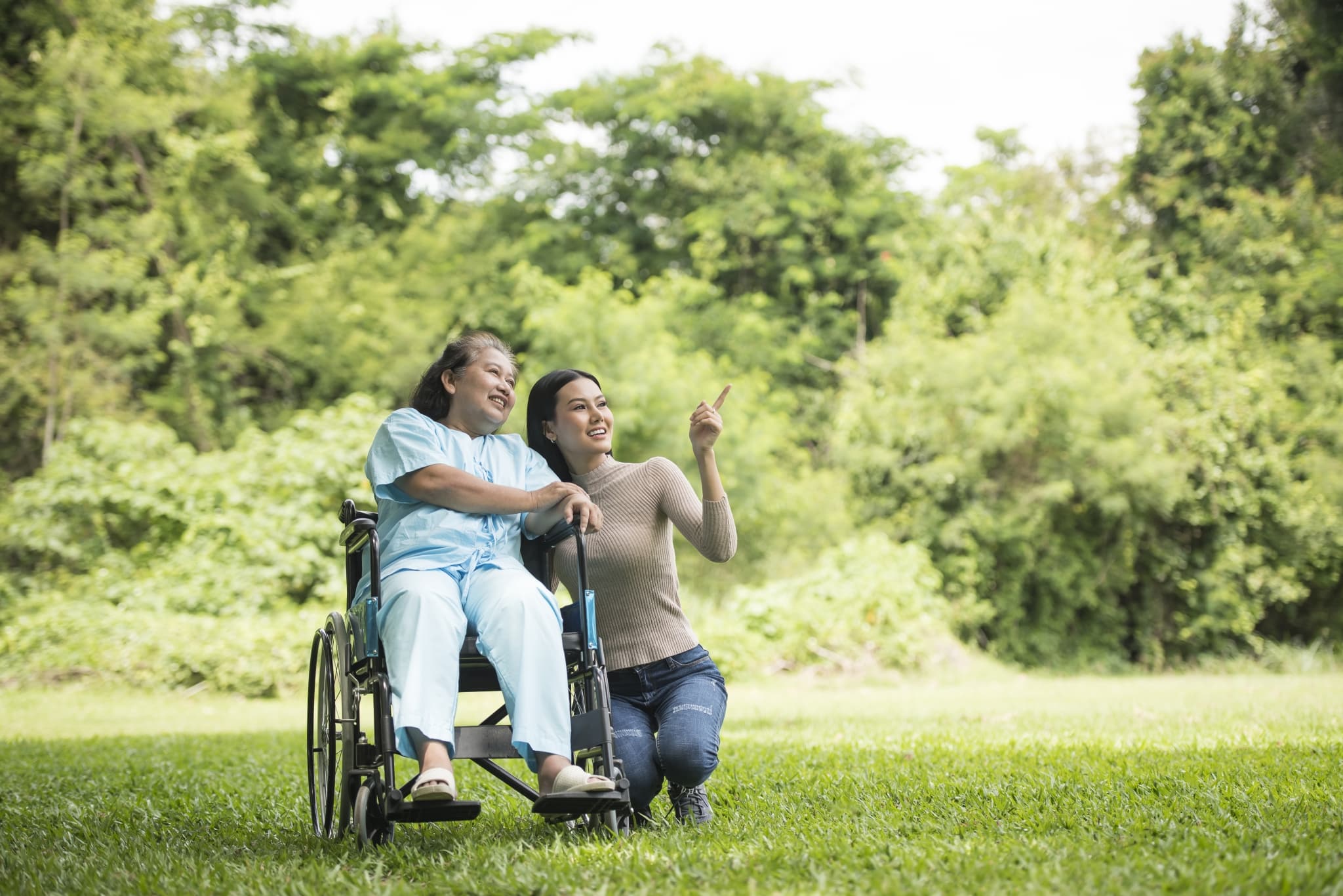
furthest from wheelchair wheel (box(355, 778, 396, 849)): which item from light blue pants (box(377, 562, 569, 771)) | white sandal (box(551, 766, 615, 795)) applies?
white sandal (box(551, 766, 615, 795))

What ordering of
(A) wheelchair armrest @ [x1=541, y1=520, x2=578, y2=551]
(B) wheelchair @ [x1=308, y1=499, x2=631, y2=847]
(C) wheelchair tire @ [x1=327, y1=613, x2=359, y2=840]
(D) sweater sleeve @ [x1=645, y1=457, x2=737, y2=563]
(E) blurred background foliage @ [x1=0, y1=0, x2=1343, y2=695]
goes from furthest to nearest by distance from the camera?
(E) blurred background foliage @ [x1=0, y1=0, x2=1343, y2=695] < (D) sweater sleeve @ [x1=645, y1=457, x2=737, y2=563] < (A) wheelchair armrest @ [x1=541, y1=520, x2=578, y2=551] < (C) wheelchair tire @ [x1=327, y1=613, x2=359, y2=840] < (B) wheelchair @ [x1=308, y1=499, x2=631, y2=847]

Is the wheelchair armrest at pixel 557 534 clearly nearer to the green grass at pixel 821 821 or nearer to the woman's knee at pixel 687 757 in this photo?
the woman's knee at pixel 687 757

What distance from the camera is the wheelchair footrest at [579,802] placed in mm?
2590

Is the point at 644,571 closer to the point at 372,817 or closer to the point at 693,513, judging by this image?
the point at 693,513

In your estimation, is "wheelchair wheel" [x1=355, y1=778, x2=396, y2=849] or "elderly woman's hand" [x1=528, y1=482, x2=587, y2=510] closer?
"wheelchair wheel" [x1=355, y1=778, x2=396, y2=849]

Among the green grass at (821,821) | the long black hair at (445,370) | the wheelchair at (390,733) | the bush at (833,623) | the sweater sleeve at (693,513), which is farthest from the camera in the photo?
the bush at (833,623)

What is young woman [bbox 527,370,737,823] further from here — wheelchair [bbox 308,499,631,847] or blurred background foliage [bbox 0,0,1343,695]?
blurred background foliage [bbox 0,0,1343,695]

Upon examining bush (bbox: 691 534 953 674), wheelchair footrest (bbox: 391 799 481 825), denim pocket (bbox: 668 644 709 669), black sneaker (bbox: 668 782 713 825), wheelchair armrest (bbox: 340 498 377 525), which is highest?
wheelchair armrest (bbox: 340 498 377 525)

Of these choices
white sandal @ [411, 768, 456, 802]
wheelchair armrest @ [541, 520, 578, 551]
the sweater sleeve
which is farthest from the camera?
the sweater sleeve

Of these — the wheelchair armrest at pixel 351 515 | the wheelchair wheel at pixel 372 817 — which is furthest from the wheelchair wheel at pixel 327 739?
the wheelchair armrest at pixel 351 515

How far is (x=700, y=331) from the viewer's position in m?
17.8

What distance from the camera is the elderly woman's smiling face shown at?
10.7 ft

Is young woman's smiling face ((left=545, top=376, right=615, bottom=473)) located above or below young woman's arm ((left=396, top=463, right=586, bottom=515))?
above

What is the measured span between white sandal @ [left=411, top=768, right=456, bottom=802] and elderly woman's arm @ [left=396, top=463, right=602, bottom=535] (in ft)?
2.32
